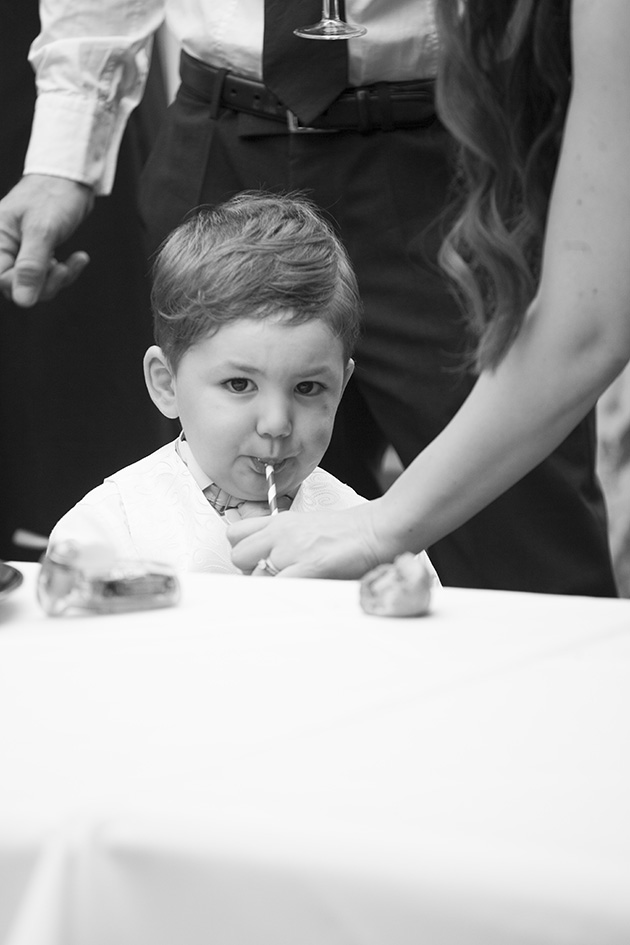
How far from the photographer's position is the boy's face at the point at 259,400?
5.18ft

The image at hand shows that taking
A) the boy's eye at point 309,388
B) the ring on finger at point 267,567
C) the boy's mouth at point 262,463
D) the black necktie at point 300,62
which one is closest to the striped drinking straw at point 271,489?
the boy's mouth at point 262,463

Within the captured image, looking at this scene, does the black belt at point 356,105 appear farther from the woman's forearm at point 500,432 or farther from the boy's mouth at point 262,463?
the woman's forearm at point 500,432

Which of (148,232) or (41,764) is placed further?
(148,232)

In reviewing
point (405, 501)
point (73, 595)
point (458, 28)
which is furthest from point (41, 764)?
point (458, 28)

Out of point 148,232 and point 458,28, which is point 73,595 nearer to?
point 458,28

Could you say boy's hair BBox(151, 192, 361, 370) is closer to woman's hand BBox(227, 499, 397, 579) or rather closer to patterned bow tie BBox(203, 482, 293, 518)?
patterned bow tie BBox(203, 482, 293, 518)

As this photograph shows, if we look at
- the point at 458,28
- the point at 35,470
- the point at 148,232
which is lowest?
the point at 35,470

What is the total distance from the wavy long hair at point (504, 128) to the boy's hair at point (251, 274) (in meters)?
0.44

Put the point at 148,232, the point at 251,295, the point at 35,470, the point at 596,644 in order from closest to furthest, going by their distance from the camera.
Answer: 1. the point at 596,644
2. the point at 251,295
3. the point at 148,232
4. the point at 35,470

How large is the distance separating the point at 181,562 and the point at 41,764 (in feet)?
3.41

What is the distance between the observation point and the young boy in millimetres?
1584

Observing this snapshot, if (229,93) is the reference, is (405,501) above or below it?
below

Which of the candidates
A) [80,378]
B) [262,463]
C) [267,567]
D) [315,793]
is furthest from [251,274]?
[80,378]

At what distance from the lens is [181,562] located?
63.3 inches
